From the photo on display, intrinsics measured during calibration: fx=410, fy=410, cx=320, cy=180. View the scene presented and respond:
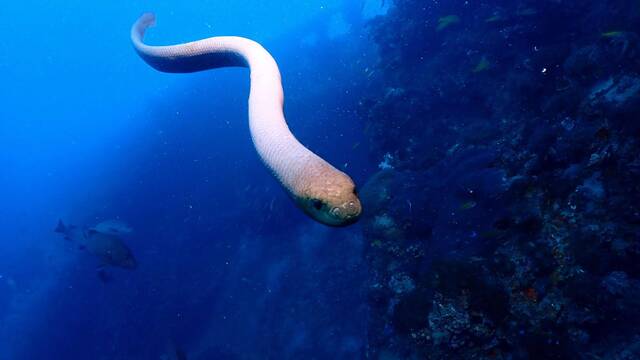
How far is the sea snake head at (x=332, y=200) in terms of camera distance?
1903 millimetres

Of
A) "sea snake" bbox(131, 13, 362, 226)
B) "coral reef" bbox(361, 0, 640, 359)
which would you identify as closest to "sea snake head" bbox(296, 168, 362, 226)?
"sea snake" bbox(131, 13, 362, 226)

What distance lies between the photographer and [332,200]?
191 cm

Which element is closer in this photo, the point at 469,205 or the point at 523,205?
the point at 523,205

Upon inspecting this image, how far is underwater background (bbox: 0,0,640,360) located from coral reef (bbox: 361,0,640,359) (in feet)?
0.07

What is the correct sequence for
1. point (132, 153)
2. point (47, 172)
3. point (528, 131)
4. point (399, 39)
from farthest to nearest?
1. point (47, 172)
2. point (132, 153)
3. point (399, 39)
4. point (528, 131)

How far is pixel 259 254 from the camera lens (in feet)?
37.8

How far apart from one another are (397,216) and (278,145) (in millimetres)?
4327

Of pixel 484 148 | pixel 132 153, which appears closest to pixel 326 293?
pixel 484 148

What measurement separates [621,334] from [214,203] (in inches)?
496

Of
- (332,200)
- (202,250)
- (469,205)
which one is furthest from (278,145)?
(202,250)

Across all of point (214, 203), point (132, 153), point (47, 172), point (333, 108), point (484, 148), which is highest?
point (484, 148)

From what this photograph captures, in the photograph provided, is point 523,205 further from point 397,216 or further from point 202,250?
point 202,250

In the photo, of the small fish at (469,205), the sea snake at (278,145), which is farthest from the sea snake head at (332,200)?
the small fish at (469,205)

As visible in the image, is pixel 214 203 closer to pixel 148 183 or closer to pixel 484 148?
pixel 148 183
